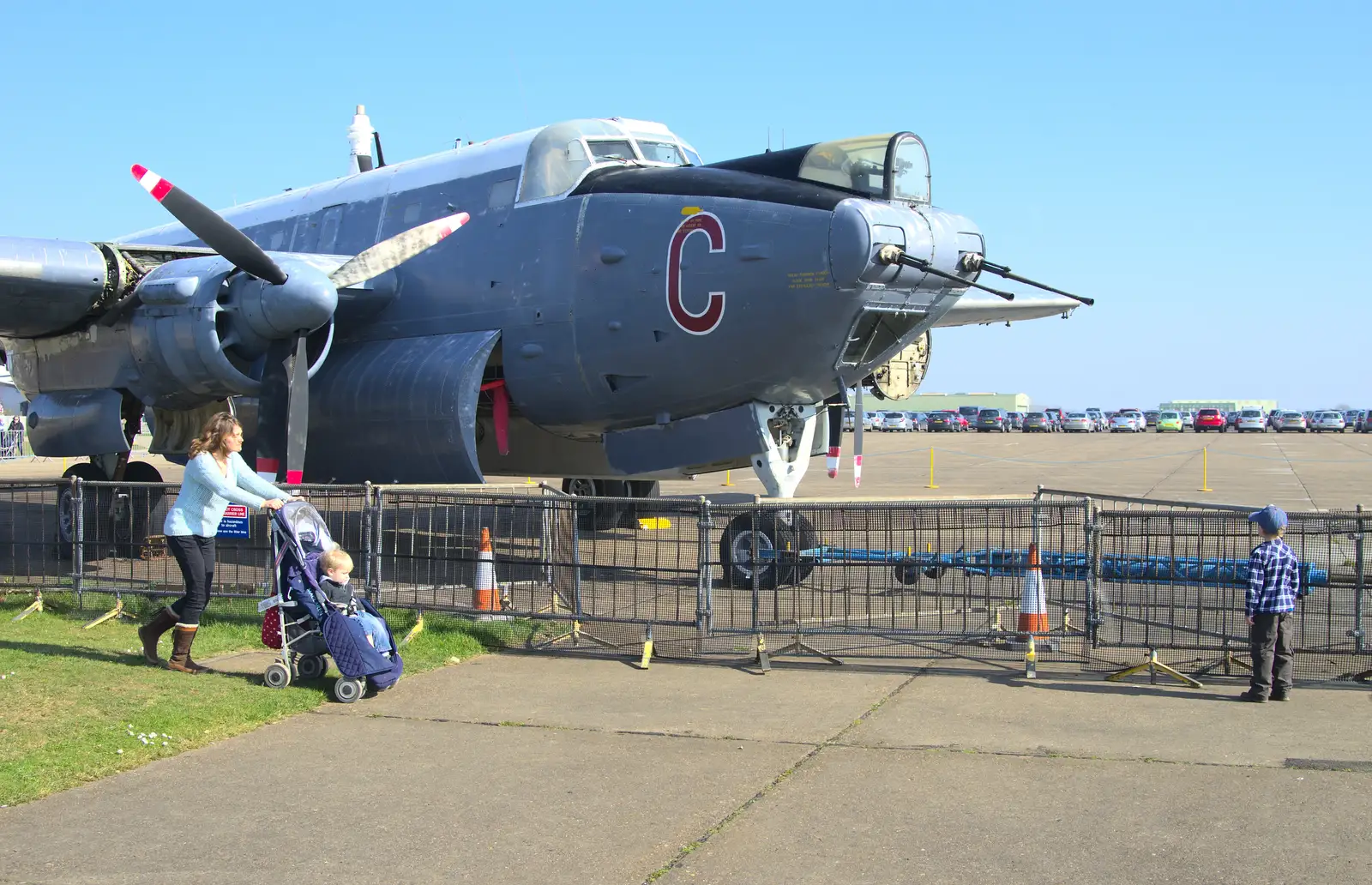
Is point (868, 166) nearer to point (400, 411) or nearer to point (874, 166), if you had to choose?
point (874, 166)

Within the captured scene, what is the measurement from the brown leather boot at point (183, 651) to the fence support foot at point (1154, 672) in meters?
6.02

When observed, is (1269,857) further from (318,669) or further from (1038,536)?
(318,669)

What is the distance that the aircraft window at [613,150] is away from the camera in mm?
13477

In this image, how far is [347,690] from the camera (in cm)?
751

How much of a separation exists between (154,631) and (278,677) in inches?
44.8

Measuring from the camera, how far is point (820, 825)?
5.25 m

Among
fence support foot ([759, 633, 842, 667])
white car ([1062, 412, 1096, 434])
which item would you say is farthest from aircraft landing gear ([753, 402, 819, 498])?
white car ([1062, 412, 1096, 434])

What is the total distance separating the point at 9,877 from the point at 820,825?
123 inches

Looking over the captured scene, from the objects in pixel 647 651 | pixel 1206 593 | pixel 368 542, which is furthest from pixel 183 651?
pixel 1206 593

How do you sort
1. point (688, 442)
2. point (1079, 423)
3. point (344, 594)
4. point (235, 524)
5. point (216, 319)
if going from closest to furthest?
point (344, 594)
point (235, 524)
point (688, 442)
point (216, 319)
point (1079, 423)

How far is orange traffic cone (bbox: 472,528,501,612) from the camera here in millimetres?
9712

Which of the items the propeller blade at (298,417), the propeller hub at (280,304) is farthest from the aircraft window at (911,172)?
the propeller blade at (298,417)

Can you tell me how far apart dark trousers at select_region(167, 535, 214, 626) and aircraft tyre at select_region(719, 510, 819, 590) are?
138 inches

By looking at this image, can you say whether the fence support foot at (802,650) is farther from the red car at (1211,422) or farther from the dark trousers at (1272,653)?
the red car at (1211,422)
